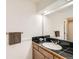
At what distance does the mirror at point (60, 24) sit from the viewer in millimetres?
2090

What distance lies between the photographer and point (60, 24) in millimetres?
2500

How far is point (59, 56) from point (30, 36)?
1761 millimetres

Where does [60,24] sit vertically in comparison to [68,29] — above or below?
above

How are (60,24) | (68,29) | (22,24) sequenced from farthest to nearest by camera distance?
1. (22,24)
2. (60,24)
3. (68,29)

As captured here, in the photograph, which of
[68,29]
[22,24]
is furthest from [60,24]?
[22,24]

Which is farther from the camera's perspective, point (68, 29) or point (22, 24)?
point (22, 24)

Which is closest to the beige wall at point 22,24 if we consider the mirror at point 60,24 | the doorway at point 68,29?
the mirror at point 60,24

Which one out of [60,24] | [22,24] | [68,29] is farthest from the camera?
[22,24]

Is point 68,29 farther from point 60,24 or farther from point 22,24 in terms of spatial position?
point 22,24

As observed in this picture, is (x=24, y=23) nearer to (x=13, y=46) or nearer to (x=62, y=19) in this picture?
(x=13, y=46)

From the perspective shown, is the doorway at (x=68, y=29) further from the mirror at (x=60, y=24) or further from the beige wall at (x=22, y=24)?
→ the beige wall at (x=22, y=24)

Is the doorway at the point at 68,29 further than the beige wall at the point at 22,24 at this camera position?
No

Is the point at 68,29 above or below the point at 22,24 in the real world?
below
